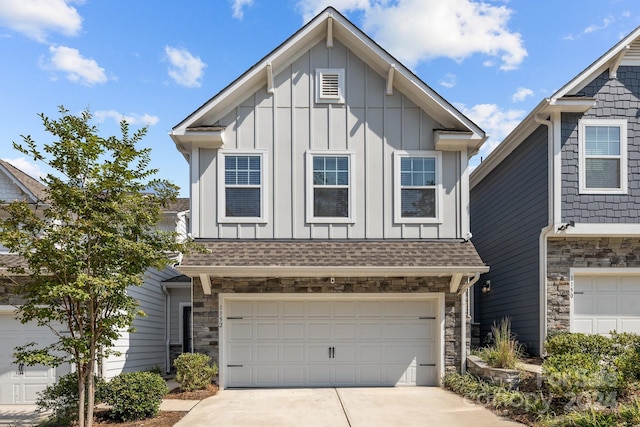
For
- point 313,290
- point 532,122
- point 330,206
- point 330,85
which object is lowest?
point 313,290

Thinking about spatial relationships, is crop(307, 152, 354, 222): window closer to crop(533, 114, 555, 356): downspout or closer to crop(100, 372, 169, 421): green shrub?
crop(533, 114, 555, 356): downspout

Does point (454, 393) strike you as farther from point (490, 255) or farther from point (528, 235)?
point (490, 255)

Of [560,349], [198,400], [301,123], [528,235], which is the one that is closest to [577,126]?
[528,235]

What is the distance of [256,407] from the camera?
8961 millimetres

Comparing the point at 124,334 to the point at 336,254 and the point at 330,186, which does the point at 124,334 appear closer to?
the point at 336,254

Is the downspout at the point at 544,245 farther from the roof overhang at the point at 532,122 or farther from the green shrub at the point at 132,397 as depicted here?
the green shrub at the point at 132,397

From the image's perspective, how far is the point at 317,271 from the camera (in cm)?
1000

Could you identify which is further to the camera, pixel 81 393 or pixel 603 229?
pixel 603 229

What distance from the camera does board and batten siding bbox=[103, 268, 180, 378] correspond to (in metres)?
11.3

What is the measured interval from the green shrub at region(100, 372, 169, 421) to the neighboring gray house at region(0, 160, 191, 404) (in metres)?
2.09

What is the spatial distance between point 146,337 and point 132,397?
4995 mm

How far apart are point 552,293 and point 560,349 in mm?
1642

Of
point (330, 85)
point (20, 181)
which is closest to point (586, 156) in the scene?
point (330, 85)

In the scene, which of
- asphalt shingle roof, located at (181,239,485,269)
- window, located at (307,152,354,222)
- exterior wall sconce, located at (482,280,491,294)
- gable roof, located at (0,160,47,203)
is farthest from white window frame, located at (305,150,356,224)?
gable roof, located at (0,160,47,203)
